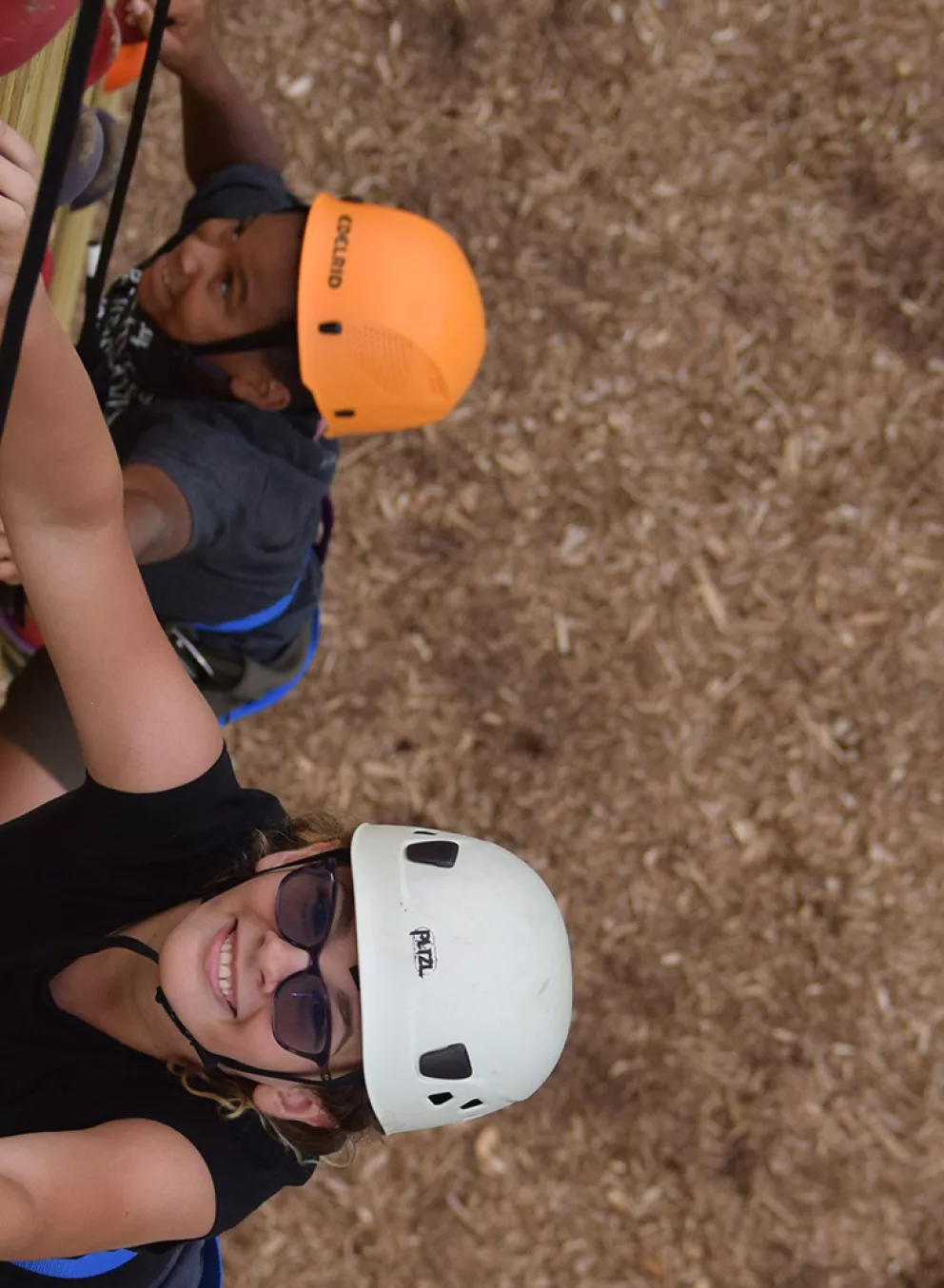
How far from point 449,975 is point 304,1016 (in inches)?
9.9

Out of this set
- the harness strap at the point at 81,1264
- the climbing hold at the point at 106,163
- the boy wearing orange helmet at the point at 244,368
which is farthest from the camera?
the boy wearing orange helmet at the point at 244,368

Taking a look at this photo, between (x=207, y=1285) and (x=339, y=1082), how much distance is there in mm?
542

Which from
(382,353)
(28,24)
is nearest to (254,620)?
(382,353)

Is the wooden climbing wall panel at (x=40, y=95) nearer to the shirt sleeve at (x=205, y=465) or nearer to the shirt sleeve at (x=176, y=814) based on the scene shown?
the shirt sleeve at (x=205, y=465)

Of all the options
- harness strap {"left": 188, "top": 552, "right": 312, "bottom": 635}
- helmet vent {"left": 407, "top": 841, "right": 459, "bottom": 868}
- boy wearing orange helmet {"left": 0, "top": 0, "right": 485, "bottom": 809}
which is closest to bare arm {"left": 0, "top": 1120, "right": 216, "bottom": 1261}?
helmet vent {"left": 407, "top": 841, "right": 459, "bottom": 868}

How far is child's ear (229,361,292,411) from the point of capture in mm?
2768

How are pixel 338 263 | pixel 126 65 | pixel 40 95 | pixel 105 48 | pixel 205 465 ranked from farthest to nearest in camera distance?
pixel 338 263 → pixel 205 465 → pixel 126 65 → pixel 105 48 → pixel 40 95

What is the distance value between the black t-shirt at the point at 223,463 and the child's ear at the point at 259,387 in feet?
0.09

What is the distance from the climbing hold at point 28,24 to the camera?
0.98 m

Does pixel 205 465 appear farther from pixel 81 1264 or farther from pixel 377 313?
pixel 81 1264

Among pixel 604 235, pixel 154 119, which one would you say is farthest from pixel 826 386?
pixel 154 119

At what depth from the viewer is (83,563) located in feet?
5.21

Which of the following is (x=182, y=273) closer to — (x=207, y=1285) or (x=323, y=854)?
(x=323, y=854)

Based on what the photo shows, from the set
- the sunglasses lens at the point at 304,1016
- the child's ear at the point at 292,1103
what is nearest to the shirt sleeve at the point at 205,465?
the sunglasses lens at the point at 304,1016
